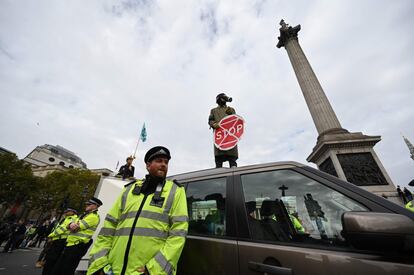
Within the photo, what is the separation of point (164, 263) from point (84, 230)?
427 cm

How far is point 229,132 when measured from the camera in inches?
181

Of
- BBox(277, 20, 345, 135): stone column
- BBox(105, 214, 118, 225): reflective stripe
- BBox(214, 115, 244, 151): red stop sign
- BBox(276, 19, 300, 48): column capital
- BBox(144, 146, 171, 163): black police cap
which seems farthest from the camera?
BBox(276, 19, 300, 48): column capital

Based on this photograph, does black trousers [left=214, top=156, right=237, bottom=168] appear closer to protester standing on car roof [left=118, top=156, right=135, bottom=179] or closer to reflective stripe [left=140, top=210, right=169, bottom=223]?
reflective stripe [left=140, top=210, right=169, bottom=223]

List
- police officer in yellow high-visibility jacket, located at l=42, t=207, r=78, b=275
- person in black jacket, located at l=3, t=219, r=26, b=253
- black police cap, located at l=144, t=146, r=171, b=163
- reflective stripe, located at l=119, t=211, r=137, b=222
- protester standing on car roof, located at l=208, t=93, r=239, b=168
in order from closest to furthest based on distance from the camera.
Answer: reflective stripe, located at l=119, t=211, r=137, b=222, black police cap, located at l=144, t=146, r=171, b=163, protester standing on car roof, located at l=208, t=93, r=239, b=168, police officer in yellow high-visibility jacket, located at l=42, t=207, r=78, b=275, person in black jacket, located at l=3, t=219, r=26, b=253

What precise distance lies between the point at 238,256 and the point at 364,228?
0.90 meters

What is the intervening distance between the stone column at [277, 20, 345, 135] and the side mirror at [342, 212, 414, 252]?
9.85 metres

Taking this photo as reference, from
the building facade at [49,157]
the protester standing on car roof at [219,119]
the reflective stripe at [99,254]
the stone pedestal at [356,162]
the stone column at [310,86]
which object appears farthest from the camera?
the building facade at [49,157]

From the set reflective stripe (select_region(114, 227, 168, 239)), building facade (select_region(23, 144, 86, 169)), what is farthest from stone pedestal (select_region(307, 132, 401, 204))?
building facade (select_region(23, 144, 86, 169))

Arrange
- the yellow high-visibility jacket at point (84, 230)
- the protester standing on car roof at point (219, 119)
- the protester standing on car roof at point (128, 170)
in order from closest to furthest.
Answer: the yellow high-visibility jacket at point (84, 230)
the protester standing on car roof at point (219, 119)
the protester standing on car roof at point (128, 170)

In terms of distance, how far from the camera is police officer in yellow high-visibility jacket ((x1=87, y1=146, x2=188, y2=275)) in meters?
1.53

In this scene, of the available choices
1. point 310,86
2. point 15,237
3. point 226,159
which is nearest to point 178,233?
point 226,159

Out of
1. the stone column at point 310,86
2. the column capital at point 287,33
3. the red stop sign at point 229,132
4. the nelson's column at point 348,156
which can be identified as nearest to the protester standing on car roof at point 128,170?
the red stop sign at point 229,132

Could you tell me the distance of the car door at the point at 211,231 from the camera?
61.6 inches

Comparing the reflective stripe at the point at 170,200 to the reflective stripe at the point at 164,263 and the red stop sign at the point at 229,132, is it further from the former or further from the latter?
the red stop sign at the point at 229,132
